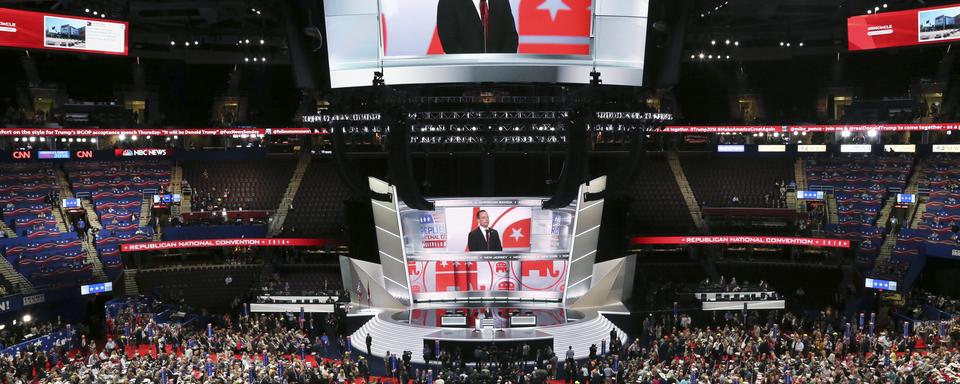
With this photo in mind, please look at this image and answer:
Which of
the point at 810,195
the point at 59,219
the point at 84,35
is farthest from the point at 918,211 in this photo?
the point at 59,219

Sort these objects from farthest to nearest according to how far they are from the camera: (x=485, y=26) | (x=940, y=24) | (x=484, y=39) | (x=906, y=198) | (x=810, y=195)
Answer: (x=810, y=195) < (x=906, y=198) < (x=940, y=24) < (x=484, y=39) < (x=485, y=26)

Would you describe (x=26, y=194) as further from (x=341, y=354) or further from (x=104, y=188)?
(x=341, y=354)

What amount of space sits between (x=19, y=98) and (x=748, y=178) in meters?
40.0

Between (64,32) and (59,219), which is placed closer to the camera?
(64,32)

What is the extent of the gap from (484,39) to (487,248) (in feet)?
34.6

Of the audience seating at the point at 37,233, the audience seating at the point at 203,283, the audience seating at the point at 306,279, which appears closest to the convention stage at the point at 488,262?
the audience seating at the point at 306,279

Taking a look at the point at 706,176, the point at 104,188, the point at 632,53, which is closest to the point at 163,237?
the point at 104,188

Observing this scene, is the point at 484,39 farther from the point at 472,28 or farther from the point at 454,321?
the point at 454,321

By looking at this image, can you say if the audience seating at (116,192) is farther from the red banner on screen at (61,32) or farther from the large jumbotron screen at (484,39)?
the large jumbotron screen at (484,39)

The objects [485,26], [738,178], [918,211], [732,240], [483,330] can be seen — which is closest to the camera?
[485,26]

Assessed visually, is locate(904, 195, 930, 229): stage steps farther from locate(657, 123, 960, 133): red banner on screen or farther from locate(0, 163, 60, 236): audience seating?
locate(0, 163, 60, 236): audience seating

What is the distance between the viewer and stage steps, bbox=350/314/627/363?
28844 mm

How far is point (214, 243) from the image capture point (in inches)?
1452

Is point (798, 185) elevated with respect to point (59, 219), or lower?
elevated
